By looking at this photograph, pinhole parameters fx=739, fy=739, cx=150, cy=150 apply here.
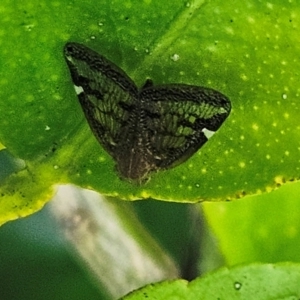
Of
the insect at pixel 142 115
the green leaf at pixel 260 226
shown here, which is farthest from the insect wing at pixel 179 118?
the green leaf at pixel 260 226

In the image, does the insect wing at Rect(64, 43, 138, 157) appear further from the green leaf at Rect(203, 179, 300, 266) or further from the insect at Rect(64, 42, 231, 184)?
the green leaf at Rect(203, 179, 300, 266)

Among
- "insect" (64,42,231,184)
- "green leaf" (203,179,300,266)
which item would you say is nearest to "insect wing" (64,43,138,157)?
"insect" (64,42,231,184)

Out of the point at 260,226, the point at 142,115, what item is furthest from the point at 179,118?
the point at 260,226

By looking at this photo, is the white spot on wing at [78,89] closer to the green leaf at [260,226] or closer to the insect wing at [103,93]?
the insect wing at [103,93]

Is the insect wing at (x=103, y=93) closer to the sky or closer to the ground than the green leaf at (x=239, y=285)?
closer to the sky

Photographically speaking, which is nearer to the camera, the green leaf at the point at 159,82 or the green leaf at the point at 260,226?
the green leaf at the point at 159,82

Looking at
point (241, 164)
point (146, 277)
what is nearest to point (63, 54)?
point (241, 164)
